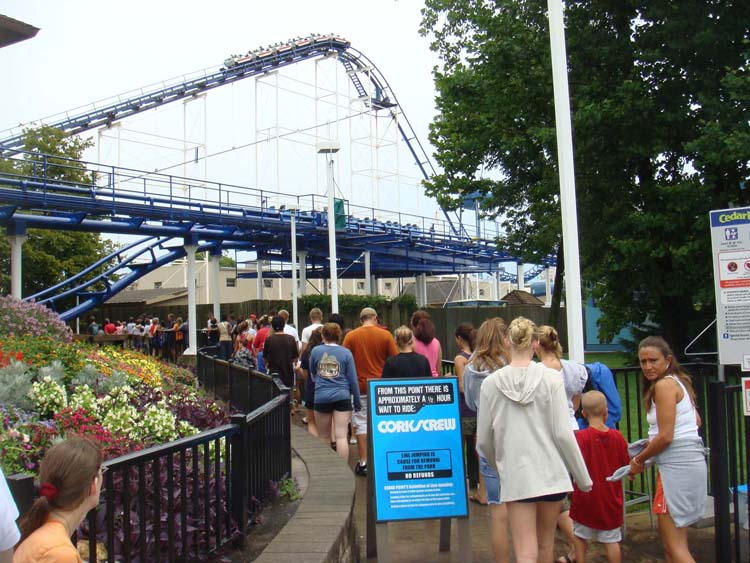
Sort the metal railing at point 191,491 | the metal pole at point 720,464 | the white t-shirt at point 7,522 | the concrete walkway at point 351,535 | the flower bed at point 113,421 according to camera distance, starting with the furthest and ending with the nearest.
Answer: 1. the metal pole at point 720,464
2. the concrete walkway at point 351,535
3. the flower bed at point 113,421
4. the metal railing at point 191,491
5. the white t-shirt at point 7,522

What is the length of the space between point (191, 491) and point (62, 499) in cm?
244

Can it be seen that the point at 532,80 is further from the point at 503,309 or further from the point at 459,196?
the point at 503,309

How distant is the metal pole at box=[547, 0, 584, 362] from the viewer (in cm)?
716

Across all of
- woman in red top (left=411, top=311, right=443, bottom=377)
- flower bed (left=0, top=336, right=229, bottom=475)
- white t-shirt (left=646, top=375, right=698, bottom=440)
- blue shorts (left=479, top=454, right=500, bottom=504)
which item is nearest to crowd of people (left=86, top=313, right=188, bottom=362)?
flower bed (left=0, top=336, right=229, bottom=475)

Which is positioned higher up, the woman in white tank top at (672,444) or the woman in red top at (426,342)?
the woman in red top at (426,342)

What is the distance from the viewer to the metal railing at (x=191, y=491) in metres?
3.87

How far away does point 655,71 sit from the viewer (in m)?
15.5

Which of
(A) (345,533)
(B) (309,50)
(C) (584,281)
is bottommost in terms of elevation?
(A) (345,533)

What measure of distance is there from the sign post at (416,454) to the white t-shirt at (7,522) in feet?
11.5

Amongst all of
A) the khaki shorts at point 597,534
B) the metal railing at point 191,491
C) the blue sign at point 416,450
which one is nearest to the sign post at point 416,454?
the blue sign at point 416,450

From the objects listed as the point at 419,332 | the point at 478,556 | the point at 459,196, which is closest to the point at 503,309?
the point at 459,196

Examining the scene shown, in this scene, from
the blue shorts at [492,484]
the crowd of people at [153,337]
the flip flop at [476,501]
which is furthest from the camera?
the crowd of people at [153,337]

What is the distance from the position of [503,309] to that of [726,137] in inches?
825

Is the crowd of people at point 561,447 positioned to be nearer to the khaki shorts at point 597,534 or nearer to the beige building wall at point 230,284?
the khaki shorts at point 597,534
